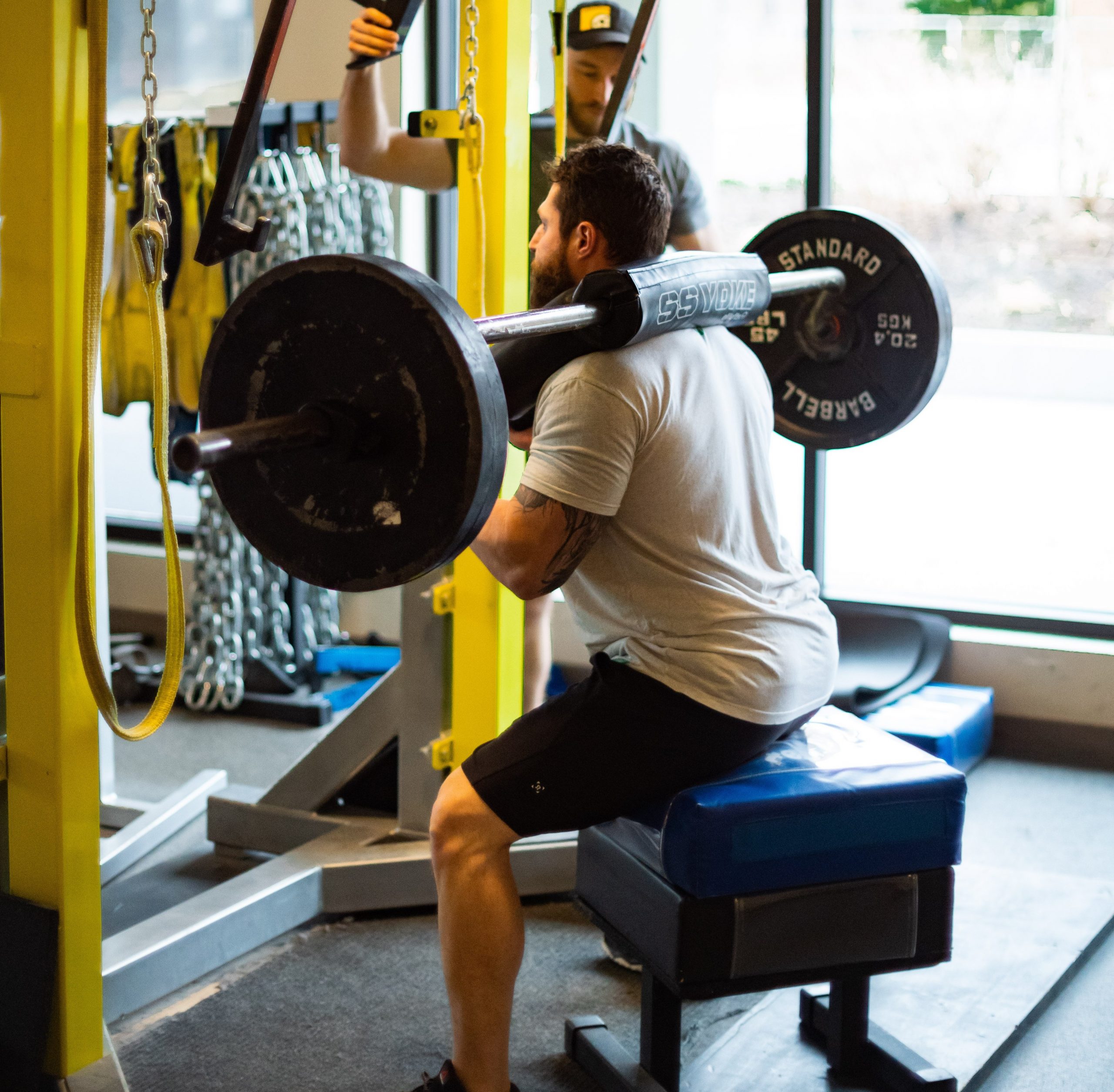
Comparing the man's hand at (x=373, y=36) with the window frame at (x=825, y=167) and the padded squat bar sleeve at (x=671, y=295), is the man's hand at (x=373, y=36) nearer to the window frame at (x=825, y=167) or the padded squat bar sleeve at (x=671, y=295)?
the padded squat bar sleeve at (x=671, y=295)

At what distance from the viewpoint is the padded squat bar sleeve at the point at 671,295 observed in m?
1.71

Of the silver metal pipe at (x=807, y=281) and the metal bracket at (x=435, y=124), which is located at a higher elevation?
the metal bracket at (x=435, y=124)

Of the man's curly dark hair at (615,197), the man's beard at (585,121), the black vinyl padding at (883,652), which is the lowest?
the black vinyl padding at (883,652)

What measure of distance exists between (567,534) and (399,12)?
3.09 ft

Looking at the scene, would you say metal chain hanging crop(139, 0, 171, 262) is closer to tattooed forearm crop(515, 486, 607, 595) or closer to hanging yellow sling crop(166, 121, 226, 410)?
tattooed forearm crop(515, 486, 607, 595)

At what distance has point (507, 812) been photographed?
1825 millimetres

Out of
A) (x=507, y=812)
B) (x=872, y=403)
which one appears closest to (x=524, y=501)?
(x=507, y=812)

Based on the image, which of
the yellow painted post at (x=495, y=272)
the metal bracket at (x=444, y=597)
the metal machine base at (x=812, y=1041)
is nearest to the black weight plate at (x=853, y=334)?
the yellow painted post at (x=495, y=272)

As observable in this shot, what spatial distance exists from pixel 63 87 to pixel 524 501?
0.79 metres

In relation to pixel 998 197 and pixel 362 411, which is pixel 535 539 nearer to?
pixel 362 411

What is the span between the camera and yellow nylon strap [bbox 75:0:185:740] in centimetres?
171

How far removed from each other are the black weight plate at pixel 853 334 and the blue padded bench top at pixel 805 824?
2.37 feet

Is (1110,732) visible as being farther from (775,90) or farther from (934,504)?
(775,90)

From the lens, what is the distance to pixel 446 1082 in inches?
73.3
